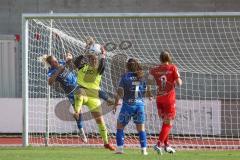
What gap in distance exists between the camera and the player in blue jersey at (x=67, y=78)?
18.3 metres

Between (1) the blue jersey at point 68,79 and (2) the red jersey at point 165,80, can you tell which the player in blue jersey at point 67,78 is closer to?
(1) the blue jersey at point 68,79

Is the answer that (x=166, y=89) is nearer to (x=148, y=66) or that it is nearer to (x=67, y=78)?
(x=67, y=78)

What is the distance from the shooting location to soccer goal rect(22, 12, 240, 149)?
19594 millimetres

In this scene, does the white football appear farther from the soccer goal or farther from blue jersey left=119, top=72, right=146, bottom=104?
blue jersey left=119, top=72, right=146, bottom=104

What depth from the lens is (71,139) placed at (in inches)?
835

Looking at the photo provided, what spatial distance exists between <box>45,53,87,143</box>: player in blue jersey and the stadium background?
9.06 m

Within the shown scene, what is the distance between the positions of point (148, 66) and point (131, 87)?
16.1 feet

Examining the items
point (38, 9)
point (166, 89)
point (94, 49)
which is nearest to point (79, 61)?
point (94, 49)

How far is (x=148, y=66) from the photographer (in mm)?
20578

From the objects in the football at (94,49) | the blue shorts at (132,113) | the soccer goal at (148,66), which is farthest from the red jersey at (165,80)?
the soccer goal at (148,66)

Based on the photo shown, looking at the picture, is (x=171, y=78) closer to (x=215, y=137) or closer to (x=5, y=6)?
(x=215, y=137)

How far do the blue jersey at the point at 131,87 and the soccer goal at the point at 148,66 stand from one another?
2.70m

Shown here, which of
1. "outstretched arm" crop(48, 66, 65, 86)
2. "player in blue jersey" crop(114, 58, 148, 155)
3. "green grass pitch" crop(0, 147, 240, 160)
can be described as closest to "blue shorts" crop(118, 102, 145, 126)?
"player in blue jersey" crop(114, 58, 148, 155)

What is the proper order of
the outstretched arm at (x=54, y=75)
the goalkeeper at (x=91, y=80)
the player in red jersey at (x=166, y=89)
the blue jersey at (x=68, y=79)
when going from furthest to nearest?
the blue jersey at (x=68, y=79) → the outstretched arm at (x=54, y=75) → the goalkeeper at (x=91, y=80) → the player in red jersey at (x=166, y=89)
